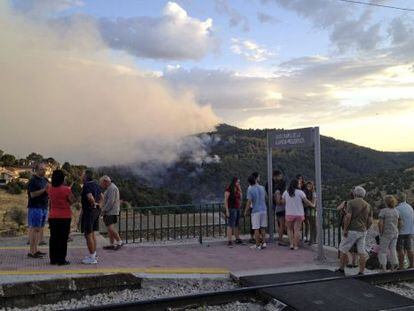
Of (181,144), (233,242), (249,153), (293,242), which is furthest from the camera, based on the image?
(181,144)

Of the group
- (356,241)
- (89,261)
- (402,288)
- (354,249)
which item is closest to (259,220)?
(354,249)

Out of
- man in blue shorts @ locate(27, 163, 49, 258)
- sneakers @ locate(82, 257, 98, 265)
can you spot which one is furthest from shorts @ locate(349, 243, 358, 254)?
man in blue shorts @ locate(27, 163, 49, 258)

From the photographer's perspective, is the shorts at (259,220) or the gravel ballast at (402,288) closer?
the gravel ballast at (402,288)

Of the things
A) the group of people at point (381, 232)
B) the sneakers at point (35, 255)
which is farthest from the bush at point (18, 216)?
the group of people at point (381, 232)

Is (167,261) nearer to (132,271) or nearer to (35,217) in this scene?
(132,271)

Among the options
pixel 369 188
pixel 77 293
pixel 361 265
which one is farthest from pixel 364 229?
pixel 369 188

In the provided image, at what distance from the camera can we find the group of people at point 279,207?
1128 centimetres

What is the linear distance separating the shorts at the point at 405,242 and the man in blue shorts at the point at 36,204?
7083 millimetres

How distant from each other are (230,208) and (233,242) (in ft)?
3.56

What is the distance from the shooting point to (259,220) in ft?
38.2

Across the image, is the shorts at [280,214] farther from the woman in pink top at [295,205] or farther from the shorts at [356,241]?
the shorts at [356,241]

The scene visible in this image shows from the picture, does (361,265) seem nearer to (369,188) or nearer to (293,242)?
(293,242)

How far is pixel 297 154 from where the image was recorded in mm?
49094

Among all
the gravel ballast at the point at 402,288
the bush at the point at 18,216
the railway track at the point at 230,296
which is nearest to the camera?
the railway track at the point at 230,296
